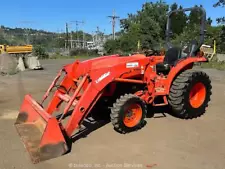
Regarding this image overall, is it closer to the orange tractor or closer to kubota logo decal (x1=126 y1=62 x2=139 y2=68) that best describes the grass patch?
the orange tractor

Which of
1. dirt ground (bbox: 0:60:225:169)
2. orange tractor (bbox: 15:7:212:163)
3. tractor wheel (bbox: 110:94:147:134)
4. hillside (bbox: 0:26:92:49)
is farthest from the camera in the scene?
hillside (bbox: 0:26:92:49)

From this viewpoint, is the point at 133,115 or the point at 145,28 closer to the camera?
the point at 133,115

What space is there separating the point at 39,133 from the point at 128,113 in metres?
1.54

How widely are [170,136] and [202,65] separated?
44.8 feet

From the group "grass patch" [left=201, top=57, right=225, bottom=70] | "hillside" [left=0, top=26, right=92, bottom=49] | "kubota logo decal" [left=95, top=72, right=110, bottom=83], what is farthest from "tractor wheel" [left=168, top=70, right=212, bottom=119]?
"hillside" [left=0, top=26, right=92, bottom=49]

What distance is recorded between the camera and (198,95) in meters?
6.59

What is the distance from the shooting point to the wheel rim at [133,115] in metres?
5.35

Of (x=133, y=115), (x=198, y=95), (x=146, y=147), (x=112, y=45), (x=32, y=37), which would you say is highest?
(x=32, y=37)

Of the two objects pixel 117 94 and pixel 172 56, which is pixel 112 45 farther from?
pixel 117 94

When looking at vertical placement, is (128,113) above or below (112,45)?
below

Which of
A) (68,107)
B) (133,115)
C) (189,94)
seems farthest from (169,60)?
(68,107)

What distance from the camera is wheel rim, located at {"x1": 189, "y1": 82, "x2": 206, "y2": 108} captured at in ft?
21.1

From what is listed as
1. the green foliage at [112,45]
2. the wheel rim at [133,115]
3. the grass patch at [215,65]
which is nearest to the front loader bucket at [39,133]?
the wheel rim at [133,115]

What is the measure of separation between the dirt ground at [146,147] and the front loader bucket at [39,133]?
0.35 feet
